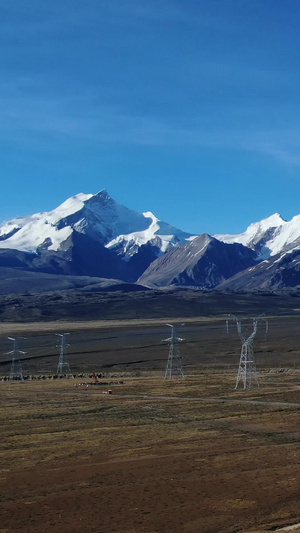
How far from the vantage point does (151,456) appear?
47.2 m

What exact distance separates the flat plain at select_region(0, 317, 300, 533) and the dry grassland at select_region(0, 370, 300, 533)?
0.24ft

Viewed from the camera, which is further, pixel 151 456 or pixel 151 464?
pixel 151 456

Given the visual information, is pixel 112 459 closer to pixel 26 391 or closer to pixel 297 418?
pixel 297 418

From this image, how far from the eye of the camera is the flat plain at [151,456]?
113ft

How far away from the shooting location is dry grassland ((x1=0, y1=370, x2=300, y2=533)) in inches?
1344

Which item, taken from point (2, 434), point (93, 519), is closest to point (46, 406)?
point (2, 434)

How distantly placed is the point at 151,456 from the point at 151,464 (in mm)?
2347

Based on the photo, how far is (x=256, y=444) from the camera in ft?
166

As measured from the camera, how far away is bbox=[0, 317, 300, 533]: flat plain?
113 feet

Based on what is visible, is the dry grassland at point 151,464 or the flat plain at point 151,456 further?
the flat plain at point 151,456

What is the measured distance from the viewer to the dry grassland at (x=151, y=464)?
34.1m

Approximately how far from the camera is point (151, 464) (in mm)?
44906

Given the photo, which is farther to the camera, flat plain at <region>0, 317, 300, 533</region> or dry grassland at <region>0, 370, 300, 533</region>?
flat plain at <region>0, 317, 300, 533</region>

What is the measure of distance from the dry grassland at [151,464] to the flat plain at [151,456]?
0.07m
